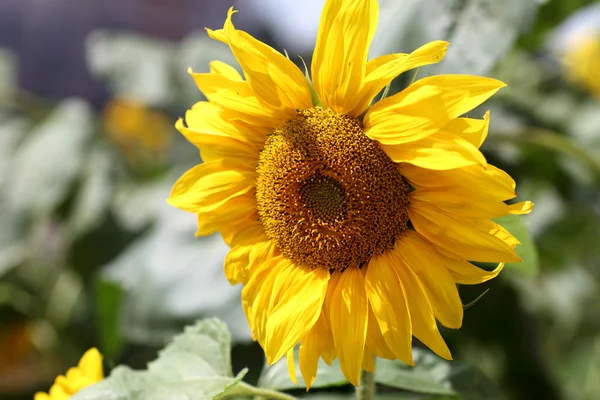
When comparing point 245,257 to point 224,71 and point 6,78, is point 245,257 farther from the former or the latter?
point 6,78

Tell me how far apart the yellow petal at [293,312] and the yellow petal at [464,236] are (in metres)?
0.08

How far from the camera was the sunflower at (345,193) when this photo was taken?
39cm

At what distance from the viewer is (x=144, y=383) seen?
0.45 meters

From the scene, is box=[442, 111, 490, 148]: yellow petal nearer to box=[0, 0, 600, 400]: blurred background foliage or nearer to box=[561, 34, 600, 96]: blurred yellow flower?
box=[0, 0, 600, 400]: blurred background foliage

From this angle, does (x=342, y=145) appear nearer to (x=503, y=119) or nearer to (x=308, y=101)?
(x=308, y=101)

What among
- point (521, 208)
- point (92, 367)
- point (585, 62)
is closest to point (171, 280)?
point (92, 367)

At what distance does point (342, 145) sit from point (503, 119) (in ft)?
2.08

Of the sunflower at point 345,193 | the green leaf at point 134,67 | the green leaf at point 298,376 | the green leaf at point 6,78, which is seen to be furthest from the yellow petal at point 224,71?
the green leaf at point 6,78

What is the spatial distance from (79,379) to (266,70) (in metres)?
0.27

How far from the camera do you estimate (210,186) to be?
0.47m

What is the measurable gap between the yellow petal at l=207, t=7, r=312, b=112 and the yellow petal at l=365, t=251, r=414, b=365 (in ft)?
0.42

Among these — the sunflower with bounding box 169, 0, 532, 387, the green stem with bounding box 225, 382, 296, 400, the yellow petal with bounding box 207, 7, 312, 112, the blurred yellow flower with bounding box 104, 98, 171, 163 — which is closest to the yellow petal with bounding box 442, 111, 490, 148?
the sunflower with bounding box 169, 0, 532, 387

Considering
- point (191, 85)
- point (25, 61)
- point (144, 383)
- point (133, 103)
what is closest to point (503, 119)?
point (191, 85)

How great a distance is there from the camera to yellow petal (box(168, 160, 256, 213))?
47 cm
